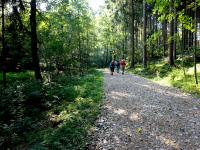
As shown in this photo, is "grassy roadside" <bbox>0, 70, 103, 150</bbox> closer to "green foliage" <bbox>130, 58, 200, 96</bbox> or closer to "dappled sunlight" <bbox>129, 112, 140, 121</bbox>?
"dappled sunlight" <bbox>129, 112, 140, 121</bbox>

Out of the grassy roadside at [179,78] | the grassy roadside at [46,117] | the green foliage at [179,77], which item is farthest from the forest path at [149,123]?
the green foliage at [179,77]

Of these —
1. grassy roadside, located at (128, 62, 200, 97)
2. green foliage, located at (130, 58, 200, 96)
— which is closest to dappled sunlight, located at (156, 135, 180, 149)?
grassy roadside, located at (128, 62, 200, 97)

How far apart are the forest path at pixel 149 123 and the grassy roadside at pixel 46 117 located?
0.58m

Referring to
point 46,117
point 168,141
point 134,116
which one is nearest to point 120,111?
point 134,116

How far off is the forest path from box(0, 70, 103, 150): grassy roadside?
0.58m

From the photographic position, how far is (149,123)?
34.5 ft

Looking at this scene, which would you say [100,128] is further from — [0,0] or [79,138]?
[0,0]

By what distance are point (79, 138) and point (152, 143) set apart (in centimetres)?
222

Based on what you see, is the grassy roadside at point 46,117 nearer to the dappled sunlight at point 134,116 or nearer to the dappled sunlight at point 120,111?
the dappled sunlight at point 120,111

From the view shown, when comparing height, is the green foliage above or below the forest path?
above

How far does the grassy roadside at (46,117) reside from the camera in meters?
9.21

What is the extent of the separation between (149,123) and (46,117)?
5340mm

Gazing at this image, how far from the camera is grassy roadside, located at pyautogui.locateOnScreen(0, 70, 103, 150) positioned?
9.21 metres

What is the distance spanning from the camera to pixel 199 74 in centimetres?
2008
